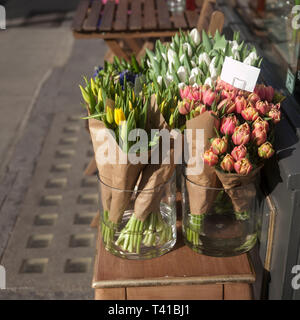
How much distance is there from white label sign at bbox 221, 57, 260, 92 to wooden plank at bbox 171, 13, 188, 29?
1585 mm

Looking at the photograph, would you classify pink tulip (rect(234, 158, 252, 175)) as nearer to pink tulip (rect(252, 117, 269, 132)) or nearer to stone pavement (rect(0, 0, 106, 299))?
pink tulip (rect(252, 117, 269, 132))

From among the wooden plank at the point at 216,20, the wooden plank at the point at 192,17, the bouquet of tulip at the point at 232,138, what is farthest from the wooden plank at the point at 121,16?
the bouquet of tulip at the point at 232,138

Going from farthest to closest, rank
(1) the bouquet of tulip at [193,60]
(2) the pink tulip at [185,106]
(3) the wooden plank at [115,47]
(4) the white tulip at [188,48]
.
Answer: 1. (3) the wooden plank at [115,47]
2. (4) the white tulip at [188,48]
3. (1) the bouquet of tulip at [193,60]
4. (2) the pink tulip at [185,106]

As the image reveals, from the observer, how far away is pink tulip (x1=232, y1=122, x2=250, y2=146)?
1.35m

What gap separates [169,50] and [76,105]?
283 cm

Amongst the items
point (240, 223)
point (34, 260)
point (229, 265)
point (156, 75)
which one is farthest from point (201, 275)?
point (34, 260)

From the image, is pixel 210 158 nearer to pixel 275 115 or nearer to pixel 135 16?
pixel 275 115

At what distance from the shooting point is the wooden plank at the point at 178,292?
154cm

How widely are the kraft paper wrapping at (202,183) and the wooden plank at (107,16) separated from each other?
1.87m

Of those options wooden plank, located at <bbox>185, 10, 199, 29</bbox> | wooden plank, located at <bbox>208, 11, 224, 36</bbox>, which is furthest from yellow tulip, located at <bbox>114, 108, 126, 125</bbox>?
wooden plank, located at <bbox>185, 10, 199, 29</bbox>

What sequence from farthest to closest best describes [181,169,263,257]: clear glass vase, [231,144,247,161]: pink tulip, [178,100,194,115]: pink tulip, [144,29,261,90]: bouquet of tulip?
[144,29,261,90]: bouquet of tulip → [181,169,263,257]: clear glass vase → [178,100,194,115]: pink tulip → [231,144,247,161]: pink tulip

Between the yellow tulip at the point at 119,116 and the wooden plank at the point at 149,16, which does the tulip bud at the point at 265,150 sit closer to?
the yellow tulip at the point at 119,116

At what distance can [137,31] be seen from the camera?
3119 millimetres
